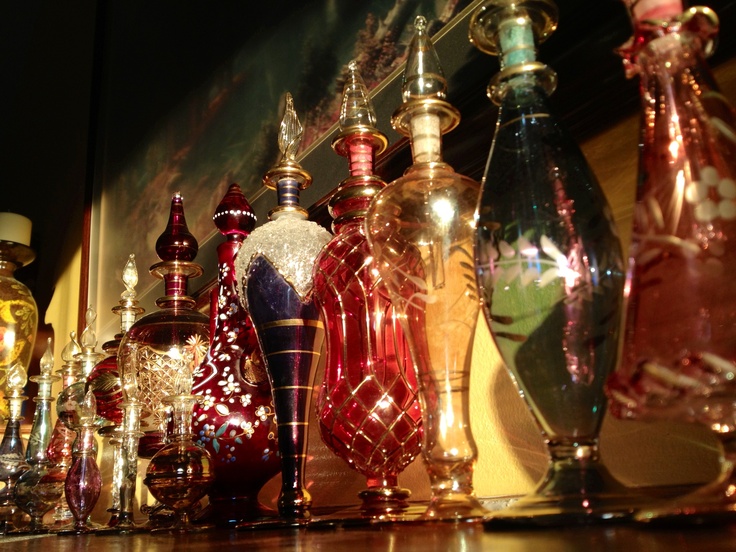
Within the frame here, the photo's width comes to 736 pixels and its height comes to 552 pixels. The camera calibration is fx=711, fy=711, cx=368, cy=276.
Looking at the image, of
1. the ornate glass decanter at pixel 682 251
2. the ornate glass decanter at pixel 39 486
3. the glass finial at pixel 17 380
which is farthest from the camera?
the glass finial at pixel 17 380

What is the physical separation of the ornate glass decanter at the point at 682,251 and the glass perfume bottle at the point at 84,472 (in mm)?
911

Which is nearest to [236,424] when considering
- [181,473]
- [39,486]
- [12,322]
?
[181,473]

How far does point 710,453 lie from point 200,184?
4.65ft

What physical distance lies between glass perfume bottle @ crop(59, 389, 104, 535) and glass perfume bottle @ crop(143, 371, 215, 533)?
351mm

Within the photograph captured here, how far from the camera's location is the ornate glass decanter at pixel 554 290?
42 centimetres

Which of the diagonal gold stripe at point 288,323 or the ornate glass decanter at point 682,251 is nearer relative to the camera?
the ornate glass decanter at point 682,251

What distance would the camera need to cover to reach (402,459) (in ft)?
2.21

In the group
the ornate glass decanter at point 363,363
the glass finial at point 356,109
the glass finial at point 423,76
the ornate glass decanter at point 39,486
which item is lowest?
the ornate glass decanter at point 39,486

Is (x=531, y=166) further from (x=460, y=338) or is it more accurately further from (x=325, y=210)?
(x=325, y=210)

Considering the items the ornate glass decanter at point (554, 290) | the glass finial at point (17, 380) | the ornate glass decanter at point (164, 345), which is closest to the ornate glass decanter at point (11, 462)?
the glass finial at point (17, 380)

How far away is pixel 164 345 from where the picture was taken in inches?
40.9

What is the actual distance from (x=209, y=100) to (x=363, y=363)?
1.22 m

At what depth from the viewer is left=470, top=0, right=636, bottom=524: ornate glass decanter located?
0.42 m

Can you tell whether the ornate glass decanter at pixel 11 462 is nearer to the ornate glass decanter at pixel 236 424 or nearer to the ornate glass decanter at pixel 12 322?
the ornate glass decanter at pixel 12 322
